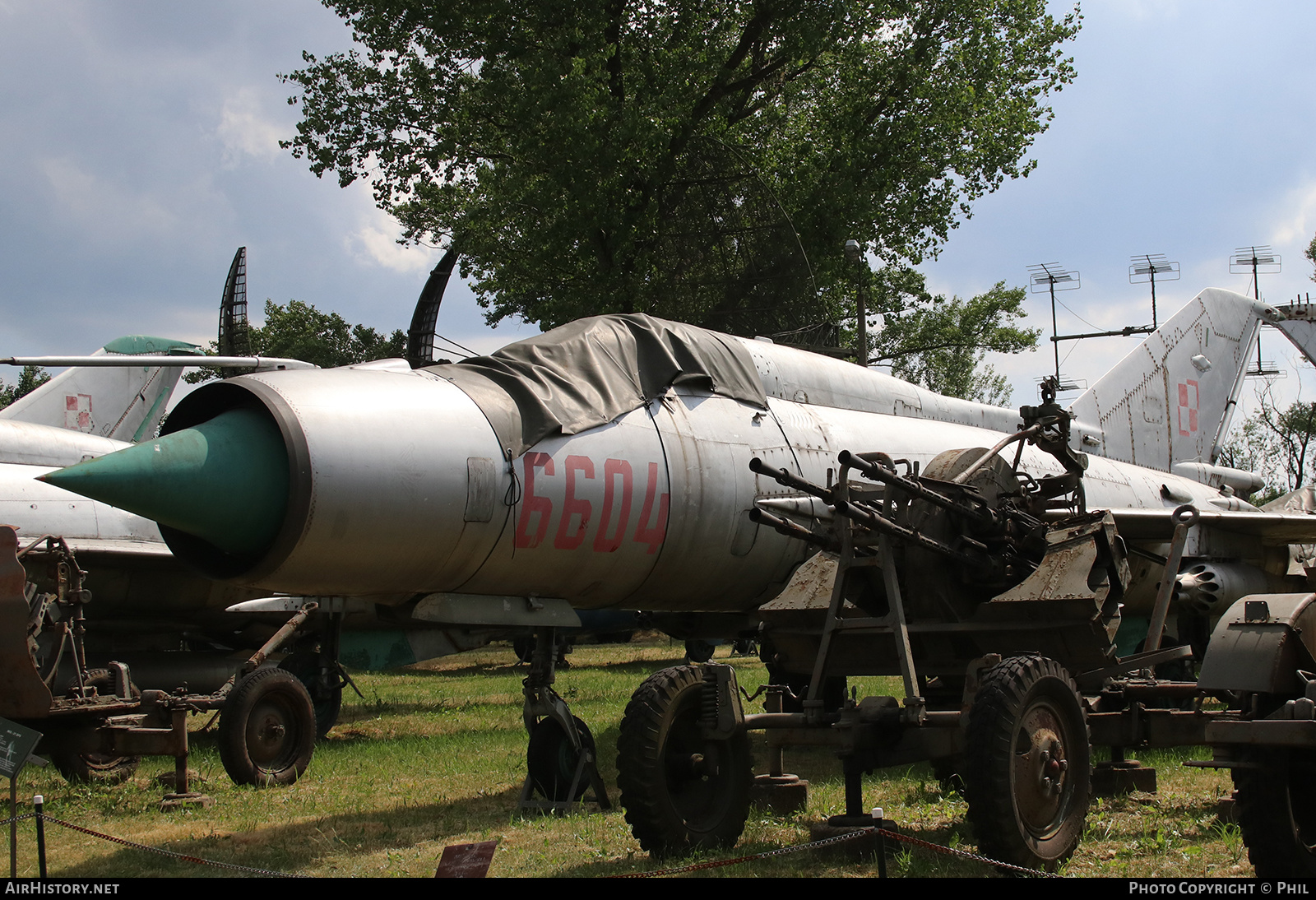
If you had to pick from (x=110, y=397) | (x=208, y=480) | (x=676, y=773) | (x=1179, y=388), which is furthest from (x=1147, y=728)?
(x=110, y=397)

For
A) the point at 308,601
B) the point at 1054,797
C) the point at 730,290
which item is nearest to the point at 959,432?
the point at 730,290

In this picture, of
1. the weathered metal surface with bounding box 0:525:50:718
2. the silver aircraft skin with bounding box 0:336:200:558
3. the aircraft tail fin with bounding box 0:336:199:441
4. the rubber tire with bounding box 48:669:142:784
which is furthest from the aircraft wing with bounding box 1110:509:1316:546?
the aircraft tail fin with bounding box 0:336:199:441

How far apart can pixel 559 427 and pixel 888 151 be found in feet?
53.0

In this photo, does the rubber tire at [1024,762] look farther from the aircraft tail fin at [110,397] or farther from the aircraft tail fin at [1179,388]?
the aircraft tail fin at [110,397]

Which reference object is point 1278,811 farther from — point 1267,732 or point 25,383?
point 25,383

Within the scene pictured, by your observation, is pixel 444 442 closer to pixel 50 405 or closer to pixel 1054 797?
pixel 1054 797

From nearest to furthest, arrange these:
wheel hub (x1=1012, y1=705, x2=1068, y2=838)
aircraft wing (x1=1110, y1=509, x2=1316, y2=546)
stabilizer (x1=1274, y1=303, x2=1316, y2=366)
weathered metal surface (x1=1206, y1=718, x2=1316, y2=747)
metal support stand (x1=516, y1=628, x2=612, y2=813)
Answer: weathered metal surface (x1=1206, y1=718, x2=1316, y2=747), wheel hub (x1=1012, y1=705, x2=1068, y2=838), metal support stand (x1=516, y1=628, x2=612, y2=813), aircraft wing (x1=1110, y1=509, x2=1316, y2=546), stabilizer (x1=1274, y1=303, x2=1316, y2=366)

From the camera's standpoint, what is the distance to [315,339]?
41.1 metres

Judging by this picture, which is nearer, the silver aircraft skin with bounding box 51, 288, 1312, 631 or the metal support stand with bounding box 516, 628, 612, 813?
the silver aircraft skin with bounding box 51, 288, 1312, 631

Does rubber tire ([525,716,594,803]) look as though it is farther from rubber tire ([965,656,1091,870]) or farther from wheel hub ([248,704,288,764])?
rubber tire ([965,656,1091,870])

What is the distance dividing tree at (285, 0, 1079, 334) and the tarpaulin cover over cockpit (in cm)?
894

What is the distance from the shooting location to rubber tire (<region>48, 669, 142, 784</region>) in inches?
303

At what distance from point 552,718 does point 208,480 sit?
245 cm

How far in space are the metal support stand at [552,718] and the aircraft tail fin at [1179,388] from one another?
7757 millimetres
